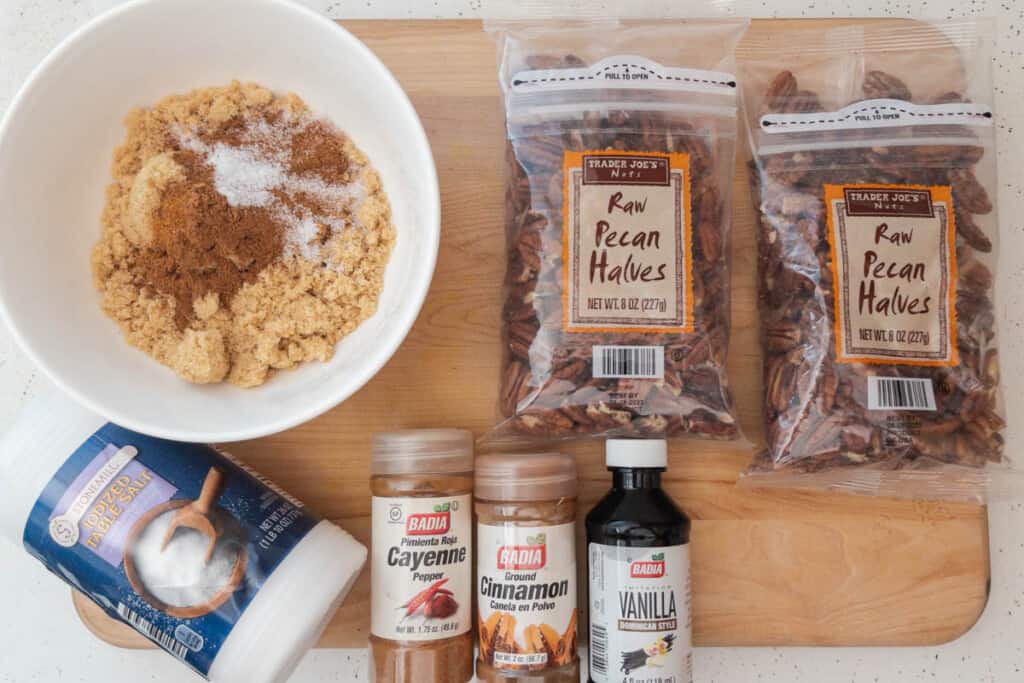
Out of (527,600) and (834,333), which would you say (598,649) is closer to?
(527,600)

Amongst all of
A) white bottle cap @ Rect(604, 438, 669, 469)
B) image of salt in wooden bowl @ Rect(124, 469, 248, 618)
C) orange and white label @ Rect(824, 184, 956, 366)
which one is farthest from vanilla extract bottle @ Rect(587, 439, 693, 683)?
image of salt in wooden bowl @ Rect(124, 469, 248, 618)

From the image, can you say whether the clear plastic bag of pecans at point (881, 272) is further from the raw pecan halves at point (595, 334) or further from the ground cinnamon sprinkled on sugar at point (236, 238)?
the ground cinnamon sprinkled on sugar at point (236, 238)

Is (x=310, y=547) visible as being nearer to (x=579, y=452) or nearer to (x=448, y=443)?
(x=448, y=443)

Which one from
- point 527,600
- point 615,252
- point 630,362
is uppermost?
point 615,252

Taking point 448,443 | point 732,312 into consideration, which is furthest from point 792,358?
point 448,443

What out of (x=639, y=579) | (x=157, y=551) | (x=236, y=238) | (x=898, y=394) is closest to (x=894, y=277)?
(x=898, y=394)

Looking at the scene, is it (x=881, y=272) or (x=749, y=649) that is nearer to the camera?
(x=881, y=272)

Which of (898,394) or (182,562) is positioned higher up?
(898,394)
